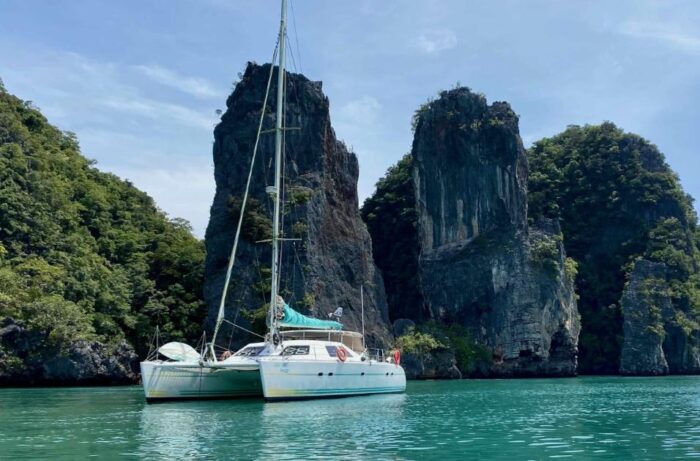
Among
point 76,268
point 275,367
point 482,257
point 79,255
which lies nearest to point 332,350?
point 275,367

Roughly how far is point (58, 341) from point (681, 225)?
2602 inches

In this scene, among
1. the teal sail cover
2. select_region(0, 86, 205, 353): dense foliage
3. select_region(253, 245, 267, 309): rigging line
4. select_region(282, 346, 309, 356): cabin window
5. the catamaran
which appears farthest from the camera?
select_region(253, 245, 267, 309): rigging line

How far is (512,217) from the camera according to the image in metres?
70.9

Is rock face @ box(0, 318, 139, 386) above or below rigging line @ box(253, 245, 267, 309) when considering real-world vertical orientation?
below

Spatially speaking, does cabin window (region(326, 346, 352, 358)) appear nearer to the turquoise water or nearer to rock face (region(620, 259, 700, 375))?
the turquoise water

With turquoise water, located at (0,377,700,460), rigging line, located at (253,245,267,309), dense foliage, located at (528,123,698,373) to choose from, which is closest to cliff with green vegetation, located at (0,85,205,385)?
rigging line, located at (253,245,267,309)

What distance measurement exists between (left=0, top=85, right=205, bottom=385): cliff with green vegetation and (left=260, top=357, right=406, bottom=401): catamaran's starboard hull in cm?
2307

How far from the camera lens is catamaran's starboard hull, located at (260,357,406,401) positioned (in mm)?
28000

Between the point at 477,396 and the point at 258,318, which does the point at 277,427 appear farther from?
the point at 258,318

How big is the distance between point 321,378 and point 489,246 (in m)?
42.3

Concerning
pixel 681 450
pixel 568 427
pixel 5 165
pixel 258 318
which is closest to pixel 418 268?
pixel 258 318

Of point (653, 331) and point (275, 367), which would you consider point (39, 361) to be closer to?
point (275, 367)

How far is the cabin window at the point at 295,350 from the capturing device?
2978 centimetres

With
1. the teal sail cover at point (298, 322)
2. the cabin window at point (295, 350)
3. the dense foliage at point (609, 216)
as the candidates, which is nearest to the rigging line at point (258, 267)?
the teal sail cover at point (298, 322)
